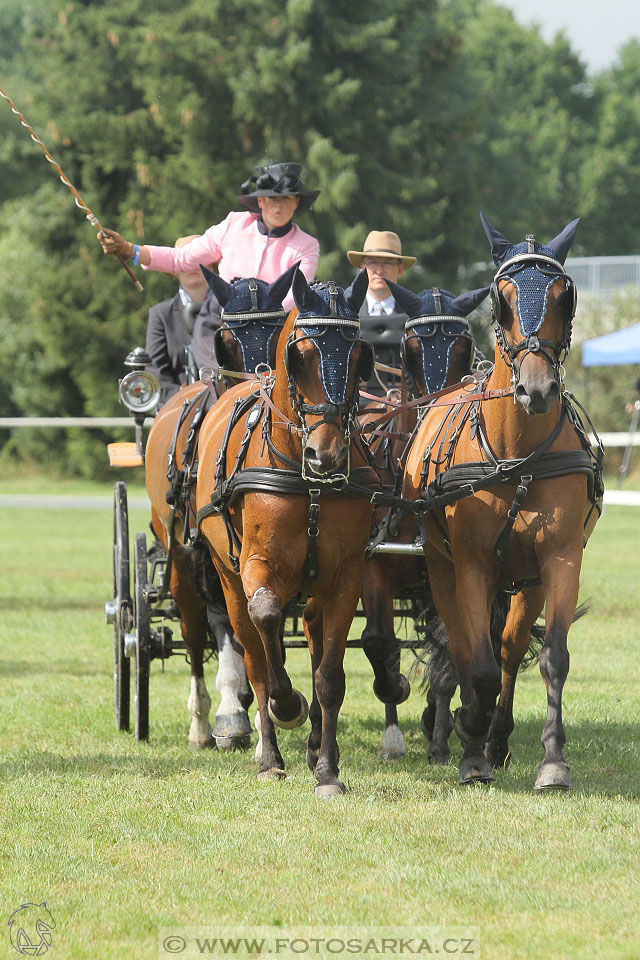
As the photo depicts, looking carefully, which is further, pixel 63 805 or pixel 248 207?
pixel 248 207

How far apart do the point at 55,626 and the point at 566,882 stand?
7413 mm

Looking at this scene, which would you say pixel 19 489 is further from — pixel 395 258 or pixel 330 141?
pixel 395 258

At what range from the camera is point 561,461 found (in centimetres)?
536

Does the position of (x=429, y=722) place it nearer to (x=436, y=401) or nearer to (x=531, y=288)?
(x=436, y=401)

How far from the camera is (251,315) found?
19.5 feet

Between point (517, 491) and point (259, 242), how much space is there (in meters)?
2.30

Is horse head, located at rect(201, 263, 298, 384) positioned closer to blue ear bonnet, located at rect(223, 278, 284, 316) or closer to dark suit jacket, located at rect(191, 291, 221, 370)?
blue ear bonnet, located at rect(223, 278, 284, 316)

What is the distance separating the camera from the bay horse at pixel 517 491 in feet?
16.6

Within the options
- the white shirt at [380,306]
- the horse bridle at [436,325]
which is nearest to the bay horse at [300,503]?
the horse bridle at [436,325]

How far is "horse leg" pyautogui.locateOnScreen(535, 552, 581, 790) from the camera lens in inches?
207

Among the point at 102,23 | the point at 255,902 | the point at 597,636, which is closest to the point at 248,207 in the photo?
the point at 255,902

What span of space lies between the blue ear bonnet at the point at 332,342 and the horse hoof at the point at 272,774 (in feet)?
5.80

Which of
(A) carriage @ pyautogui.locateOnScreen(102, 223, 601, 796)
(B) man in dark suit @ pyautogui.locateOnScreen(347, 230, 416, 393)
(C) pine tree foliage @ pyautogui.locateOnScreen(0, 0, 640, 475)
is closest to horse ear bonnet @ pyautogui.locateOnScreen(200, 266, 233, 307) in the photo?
(A) carriage @ pyautogui.locateOnScreen(102, 223, 601, 796)

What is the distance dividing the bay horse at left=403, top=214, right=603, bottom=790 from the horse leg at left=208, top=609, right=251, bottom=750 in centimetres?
140
